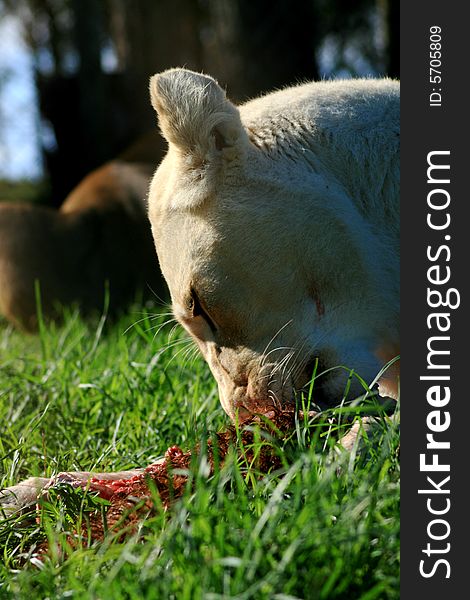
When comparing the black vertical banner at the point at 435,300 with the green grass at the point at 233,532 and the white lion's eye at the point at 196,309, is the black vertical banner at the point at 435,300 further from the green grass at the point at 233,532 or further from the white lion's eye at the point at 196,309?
the white lion's eye at the point at 196,309

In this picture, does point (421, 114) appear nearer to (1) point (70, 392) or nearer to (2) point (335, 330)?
(2) point (335, 330)

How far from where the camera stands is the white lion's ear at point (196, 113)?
10.6 ft

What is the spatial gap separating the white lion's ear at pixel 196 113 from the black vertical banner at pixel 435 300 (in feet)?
2.12

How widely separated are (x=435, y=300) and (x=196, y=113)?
113 cm

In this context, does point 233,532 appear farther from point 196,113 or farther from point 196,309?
point 196,113

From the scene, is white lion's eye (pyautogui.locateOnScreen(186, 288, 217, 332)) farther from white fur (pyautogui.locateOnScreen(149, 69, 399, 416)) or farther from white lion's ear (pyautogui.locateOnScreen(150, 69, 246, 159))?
white lion's ear (pyautogui.locateOnScreen(150, 69, 246, 159))

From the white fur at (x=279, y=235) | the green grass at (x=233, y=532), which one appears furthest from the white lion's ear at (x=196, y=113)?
the green grass at (x=233, y=532)

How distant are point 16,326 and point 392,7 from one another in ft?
16.5

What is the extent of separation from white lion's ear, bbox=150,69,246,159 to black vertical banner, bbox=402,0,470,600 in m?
0.65

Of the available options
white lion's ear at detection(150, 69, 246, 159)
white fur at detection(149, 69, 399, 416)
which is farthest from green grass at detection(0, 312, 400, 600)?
white lion's ear at detection(150, 69, 246, 159)

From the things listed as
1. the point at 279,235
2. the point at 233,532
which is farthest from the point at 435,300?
the point at 233,532

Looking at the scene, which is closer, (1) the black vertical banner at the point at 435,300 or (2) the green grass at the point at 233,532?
(2) the green grass at the point at 233,532

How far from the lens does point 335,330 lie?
3113 millimetres

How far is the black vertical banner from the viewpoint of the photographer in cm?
223
